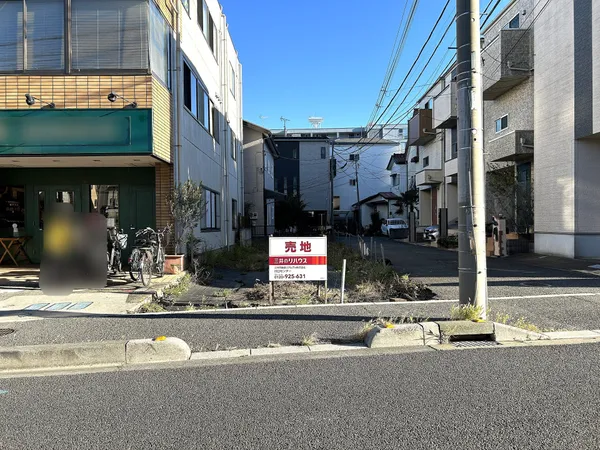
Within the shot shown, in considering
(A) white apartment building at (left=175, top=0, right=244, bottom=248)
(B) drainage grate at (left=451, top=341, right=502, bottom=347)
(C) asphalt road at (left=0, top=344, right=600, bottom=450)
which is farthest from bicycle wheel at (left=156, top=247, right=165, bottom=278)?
(B) drainage grate at (left=451, top=341, right=502, bottom=347)

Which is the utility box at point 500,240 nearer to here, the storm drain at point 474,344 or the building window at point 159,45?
the storm drain at point 474,344

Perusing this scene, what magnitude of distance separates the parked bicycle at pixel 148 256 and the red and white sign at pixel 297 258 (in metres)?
2.77

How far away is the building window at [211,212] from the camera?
14.6 m

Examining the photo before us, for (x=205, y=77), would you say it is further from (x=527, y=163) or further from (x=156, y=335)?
(x=527, y=163)

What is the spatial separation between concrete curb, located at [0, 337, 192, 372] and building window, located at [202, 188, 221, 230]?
8.87 meters

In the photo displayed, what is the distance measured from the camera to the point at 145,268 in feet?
29.7

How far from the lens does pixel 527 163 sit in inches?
750

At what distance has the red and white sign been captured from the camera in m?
8.05

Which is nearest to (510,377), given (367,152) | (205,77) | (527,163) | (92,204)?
(92,204)

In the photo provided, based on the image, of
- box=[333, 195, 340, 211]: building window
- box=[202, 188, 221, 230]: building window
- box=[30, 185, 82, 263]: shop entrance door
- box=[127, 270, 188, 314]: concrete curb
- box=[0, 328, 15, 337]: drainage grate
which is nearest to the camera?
box=[0, 328, 15, 337]: drainage grate

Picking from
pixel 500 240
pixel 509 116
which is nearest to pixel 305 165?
pixel 509 116

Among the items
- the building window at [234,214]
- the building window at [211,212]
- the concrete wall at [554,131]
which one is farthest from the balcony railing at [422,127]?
the building window at [211,212]

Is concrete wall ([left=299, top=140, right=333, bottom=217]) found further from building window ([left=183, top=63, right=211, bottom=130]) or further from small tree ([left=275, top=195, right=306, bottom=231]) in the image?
building window ([left=183, top=63, right=211, bottom=130])

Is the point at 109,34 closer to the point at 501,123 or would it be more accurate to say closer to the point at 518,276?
the point at 518,276
